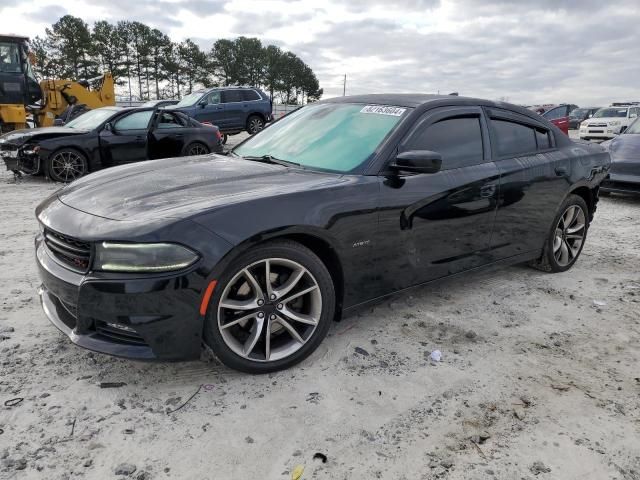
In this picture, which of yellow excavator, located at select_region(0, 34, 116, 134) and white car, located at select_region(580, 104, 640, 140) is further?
white car, located at select_region(580, 104, 640, 140)

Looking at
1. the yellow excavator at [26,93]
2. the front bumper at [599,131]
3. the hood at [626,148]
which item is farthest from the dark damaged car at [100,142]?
the front bumper at [599,131]

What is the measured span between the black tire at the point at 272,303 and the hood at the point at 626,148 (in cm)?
737

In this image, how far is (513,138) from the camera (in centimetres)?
388

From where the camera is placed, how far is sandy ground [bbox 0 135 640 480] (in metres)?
2.02

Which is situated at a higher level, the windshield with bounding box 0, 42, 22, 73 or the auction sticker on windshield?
the windshield with bounding box 0, 42, 22, 73

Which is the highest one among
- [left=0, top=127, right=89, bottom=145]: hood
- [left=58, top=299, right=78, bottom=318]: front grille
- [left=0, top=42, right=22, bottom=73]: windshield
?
[left=0, top=42, right=22, bottom=73]: windshield

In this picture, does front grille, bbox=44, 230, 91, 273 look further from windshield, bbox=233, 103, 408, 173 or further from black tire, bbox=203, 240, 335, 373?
windshield, bbox=233, 103, 408, 173

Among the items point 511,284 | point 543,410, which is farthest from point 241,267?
point 511,284

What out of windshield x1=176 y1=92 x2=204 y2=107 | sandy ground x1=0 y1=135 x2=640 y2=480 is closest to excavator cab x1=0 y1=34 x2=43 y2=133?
windshield x1=176 y1=92 x2=204 y2=107

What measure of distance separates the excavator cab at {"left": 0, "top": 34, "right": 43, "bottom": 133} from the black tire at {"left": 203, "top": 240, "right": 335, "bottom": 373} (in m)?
13.7

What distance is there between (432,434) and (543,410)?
0.64 meters

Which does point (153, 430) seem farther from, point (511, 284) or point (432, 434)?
point (511, 284)

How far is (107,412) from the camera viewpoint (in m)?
2.29

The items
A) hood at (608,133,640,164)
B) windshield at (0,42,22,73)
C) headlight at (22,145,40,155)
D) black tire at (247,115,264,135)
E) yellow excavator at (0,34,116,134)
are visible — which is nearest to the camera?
hood at (608,133,640,164)
